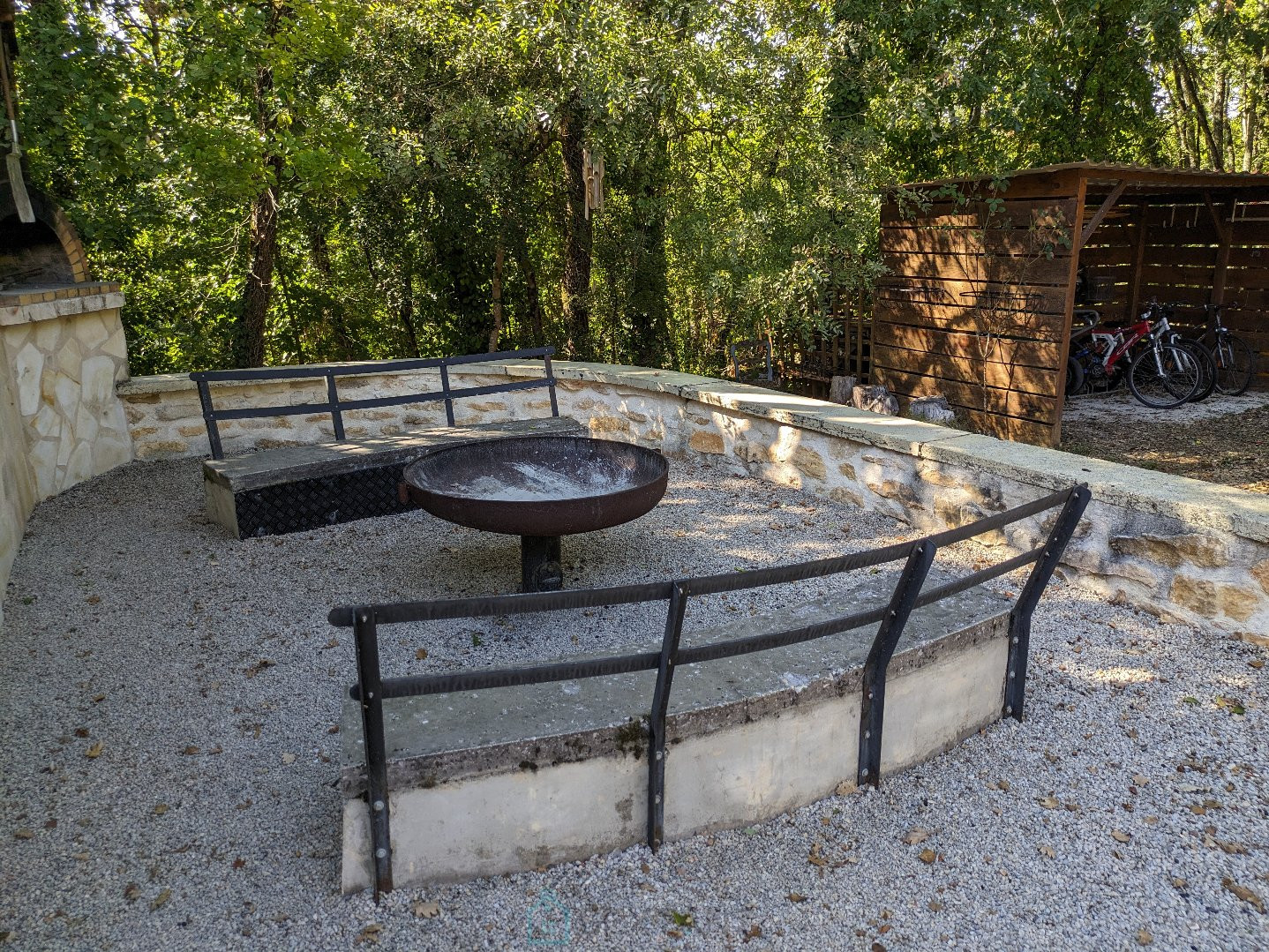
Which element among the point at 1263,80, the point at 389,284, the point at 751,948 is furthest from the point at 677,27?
the point at 1263,80

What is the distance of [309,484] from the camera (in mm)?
5094

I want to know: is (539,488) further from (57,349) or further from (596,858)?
(57,349)

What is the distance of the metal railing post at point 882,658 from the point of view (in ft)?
7.77

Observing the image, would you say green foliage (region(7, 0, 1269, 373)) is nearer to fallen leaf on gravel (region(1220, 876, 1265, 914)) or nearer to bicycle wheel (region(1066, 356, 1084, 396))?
bicycle wheel (region(1066, 356, 1084, 396))

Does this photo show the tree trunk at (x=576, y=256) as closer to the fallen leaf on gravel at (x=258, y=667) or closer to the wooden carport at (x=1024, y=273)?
the wooden carport at (x=1024, y=273)

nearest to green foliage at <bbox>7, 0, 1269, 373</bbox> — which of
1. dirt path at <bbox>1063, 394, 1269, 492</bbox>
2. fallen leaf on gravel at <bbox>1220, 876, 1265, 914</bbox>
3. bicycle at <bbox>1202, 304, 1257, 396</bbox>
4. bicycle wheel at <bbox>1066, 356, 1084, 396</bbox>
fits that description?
bicycle wheel at <bbox>1066, 356, 1084, 396</bbox>

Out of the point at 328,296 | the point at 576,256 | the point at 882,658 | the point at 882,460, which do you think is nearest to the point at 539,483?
the point at 882,460

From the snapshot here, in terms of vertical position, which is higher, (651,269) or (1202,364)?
(651,269)

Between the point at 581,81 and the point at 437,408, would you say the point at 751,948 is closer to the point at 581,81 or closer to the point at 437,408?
the point at 437,408

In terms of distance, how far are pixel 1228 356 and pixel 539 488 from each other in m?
8.15

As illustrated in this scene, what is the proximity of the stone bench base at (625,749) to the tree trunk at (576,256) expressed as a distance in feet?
23.2

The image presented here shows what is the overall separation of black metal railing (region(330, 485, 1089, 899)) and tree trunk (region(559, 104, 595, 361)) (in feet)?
23.6

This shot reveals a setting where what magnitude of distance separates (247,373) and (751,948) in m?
4.77

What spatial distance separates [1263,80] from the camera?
1083 centimetres
